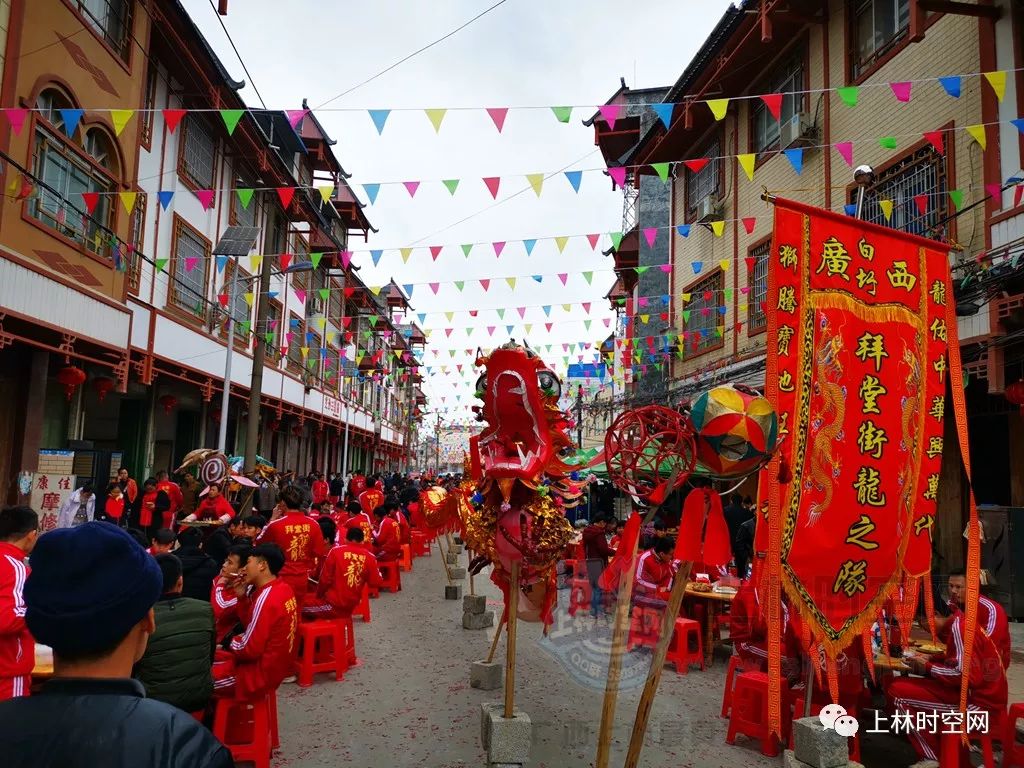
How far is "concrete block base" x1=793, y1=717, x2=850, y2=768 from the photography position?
4.33 meters

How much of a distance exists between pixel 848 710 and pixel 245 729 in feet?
14.5

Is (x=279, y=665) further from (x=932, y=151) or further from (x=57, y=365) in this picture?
(x=932, y=151)

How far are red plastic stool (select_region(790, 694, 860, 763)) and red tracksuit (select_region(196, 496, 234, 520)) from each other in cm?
887

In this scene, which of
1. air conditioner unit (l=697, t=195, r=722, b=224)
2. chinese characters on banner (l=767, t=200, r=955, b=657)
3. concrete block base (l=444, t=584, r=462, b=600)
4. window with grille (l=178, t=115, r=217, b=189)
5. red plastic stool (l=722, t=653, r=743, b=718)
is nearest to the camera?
chinese characters on banner (l=767, t=200, r=955, b=657)

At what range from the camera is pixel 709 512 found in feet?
11.9

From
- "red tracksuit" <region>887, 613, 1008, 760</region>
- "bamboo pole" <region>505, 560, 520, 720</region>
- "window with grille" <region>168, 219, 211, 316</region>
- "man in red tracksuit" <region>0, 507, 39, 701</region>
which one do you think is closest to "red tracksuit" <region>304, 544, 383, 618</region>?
"bamboo pole" <region>505, 560, 520, 720</region>

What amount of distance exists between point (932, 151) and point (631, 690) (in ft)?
30.5

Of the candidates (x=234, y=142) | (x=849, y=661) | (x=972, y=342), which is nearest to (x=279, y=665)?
(x=849, y=661)

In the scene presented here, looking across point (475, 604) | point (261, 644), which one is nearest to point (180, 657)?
point (261, 644)

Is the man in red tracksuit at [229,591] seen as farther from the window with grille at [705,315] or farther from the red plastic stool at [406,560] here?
the window with grille at [705,315]

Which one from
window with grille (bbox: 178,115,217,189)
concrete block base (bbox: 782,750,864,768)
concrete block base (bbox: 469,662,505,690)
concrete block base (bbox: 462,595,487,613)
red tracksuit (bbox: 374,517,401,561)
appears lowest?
concrete block base (bbox: 469,662,505,690)

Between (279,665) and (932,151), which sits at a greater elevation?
(932,151)

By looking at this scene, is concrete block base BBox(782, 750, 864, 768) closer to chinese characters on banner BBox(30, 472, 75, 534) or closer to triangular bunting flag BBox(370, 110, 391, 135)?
triangular bunting flag BBox(370, 110, 391, 135)

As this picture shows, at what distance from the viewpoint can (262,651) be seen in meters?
4.67
